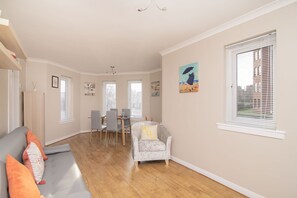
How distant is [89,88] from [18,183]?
5679mm

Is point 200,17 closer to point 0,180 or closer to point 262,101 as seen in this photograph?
point 262,101

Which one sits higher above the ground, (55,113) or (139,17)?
(139,17)

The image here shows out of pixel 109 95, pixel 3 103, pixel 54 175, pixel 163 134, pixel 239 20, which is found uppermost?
pixel 239 20

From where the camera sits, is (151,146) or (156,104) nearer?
(151,146)

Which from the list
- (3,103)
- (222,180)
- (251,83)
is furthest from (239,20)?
(3,103)

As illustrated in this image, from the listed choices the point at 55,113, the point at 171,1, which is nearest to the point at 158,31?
the point at 171,1

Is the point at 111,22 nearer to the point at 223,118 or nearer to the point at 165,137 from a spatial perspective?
the point at 223,118

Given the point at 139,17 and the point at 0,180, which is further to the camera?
the point at 139,17

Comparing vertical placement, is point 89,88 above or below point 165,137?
above

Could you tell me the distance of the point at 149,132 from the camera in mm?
3453

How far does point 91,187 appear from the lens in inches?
94.0

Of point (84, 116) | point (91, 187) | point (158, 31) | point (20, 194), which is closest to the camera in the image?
point (20, 194)

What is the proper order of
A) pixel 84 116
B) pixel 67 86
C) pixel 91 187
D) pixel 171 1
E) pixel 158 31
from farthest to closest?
pixel 84 116, pixel 67 86, pixel 158 31, pixel 91 187, pixel 171 1

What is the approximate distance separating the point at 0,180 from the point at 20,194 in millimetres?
163
